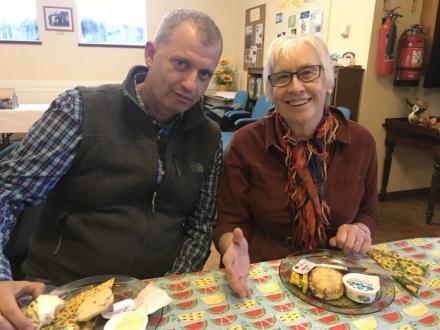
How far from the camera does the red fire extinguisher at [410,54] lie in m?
2.91

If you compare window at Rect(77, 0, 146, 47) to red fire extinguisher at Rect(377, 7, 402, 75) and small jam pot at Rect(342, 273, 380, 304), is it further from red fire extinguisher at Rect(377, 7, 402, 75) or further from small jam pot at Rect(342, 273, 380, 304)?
small jam pot at Rect(342, 273, 380, 304)

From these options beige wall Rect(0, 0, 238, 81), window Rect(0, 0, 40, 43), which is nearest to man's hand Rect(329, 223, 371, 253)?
beige wall Rect(0, 0, 238, 81)

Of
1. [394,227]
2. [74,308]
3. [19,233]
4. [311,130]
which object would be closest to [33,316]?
[74,308]

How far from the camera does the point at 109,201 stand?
1.00 metres

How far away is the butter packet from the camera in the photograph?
843mm

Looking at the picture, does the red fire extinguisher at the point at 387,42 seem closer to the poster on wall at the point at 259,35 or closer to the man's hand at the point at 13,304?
the poster on wall at the point at 259,35

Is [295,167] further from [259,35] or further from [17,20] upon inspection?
[17,20]

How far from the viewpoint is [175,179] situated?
105cm

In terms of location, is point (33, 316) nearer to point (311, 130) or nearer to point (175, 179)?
point (175, 179)

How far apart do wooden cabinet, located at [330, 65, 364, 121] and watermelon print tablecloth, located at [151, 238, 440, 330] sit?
239 centimetres

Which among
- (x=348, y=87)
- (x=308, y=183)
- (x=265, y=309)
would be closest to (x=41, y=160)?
(x=265, y=309)

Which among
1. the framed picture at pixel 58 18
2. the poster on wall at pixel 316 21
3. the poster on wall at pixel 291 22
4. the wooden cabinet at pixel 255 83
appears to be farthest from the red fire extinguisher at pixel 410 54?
the framed picture at pixel 58 18

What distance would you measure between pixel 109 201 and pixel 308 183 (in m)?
0.60

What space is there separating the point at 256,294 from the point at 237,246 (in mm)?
131
